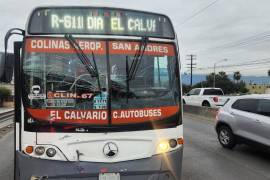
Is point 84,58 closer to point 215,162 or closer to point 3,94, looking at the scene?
point 215,162

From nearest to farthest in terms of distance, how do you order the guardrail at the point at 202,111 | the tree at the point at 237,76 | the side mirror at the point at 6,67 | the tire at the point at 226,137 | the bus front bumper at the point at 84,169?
the bus front bumper at the point at 84,169 → the side mirror at the point at 6,67 → the tire at the point at 226,137 → the guardrail at the point at 202,111 → the tree at the point at 237,76

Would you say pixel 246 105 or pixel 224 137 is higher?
pixel 246 105

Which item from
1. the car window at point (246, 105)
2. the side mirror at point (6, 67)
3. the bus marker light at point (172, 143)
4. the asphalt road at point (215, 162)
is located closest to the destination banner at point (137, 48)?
the bus marker light at point (172, 143)

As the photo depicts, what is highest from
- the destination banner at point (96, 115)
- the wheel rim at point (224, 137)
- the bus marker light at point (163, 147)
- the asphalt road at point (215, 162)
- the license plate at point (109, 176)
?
the destination banner at point (96, 115)

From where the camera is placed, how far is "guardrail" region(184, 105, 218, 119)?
69.2 ft

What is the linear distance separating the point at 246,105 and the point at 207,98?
1865 cm

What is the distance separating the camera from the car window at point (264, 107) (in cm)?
921

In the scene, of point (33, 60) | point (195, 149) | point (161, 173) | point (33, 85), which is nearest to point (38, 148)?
point (33, 85)

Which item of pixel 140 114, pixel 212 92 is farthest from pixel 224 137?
pixel 212 92

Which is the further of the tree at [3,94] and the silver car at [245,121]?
the tree at [3,94]

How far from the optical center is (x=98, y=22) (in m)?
5.50

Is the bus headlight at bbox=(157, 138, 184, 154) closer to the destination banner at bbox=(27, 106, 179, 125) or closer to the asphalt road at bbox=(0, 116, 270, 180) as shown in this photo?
the destination banner at bbox=(27, 106, 179, 125)

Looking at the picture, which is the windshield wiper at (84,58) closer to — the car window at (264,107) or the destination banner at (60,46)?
the destination banner at (60,46)

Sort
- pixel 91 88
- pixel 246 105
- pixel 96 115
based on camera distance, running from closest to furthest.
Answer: pixel 96 115, pixel 91 88, pixel 246 105
